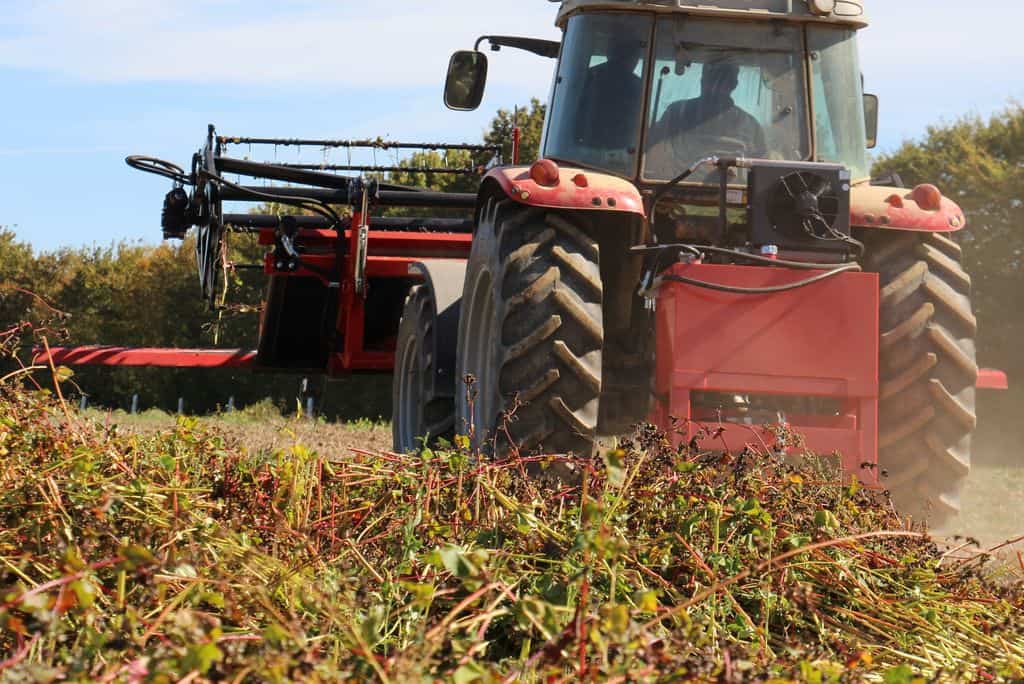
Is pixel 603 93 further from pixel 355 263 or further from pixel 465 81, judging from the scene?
pixel 355 263

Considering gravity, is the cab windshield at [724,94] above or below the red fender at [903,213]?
above

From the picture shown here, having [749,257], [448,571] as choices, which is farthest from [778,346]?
[448,571]

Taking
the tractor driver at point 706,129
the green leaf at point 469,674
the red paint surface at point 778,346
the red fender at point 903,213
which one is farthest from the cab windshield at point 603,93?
the green leaf at point 469,674

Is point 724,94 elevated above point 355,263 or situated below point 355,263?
above

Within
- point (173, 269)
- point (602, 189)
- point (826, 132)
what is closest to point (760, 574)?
point (602, 189)

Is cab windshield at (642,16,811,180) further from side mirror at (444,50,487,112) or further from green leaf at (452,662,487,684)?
green leaf at (452,662,487,684)

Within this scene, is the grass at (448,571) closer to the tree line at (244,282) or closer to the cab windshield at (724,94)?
the cab windshield at (724,94)

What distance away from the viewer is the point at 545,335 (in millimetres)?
5121

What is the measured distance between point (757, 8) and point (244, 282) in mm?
20060

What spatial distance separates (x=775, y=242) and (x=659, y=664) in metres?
3.48

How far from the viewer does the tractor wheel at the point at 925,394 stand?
5566 mm

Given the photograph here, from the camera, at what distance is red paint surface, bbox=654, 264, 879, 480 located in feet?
16.5

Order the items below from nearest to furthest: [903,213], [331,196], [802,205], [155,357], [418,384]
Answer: [802,205] → [903,213] → [418,384] → [331,196] → [155,357]

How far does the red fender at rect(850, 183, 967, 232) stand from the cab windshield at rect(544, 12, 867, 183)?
483 millimetres
